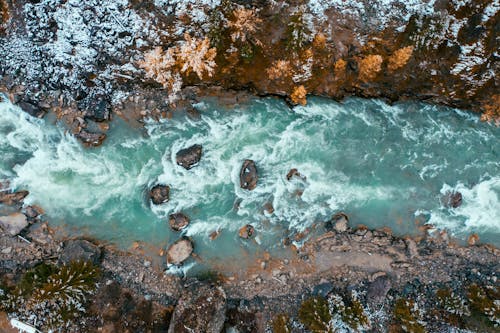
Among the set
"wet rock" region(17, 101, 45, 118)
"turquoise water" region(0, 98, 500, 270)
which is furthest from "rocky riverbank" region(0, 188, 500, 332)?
"wet rock" region(17, 101, 45, 118)

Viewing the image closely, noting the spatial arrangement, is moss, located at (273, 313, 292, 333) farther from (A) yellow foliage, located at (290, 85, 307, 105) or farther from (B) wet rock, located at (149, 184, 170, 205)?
(A) yellow foliage, located at (290, 85, 307, 105)

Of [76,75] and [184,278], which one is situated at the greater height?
[76,75]

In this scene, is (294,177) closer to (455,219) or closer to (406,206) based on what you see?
(406,206)

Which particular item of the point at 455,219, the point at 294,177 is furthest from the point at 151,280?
the point at 455,219

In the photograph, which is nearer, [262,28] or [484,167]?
[262,28]

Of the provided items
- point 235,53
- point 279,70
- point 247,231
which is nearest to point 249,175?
point 247,231

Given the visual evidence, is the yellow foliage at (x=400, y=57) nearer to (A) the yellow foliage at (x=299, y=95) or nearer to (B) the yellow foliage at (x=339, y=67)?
(B) the yellow foliage at (x=339, y=67)
